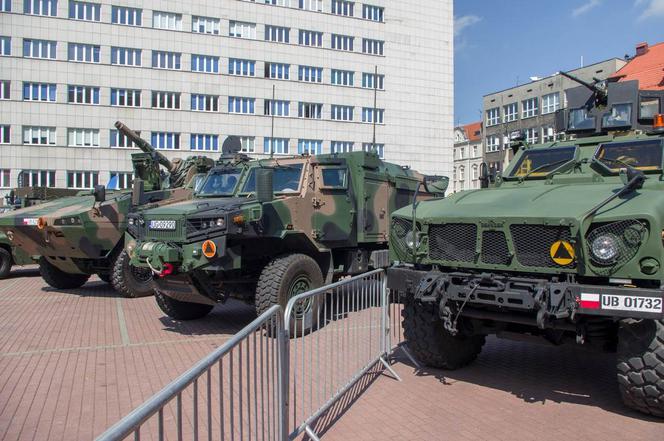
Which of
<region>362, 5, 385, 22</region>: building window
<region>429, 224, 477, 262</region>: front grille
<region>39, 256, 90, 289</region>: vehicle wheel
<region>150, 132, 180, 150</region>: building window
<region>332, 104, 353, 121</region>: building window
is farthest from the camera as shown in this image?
<region>362, 5, 385, 22</region>: building window

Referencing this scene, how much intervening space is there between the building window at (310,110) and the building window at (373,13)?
25.7 ft

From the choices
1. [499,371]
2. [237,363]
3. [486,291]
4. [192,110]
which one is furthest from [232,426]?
[192,110]

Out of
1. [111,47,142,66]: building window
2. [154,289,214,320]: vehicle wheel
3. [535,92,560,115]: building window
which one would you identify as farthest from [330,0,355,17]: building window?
[154,289,214,320]: vehicle wheel

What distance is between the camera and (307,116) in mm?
38312

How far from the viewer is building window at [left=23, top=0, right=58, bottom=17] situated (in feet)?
108

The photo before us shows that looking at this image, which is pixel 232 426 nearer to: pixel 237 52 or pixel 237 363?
pixel 237 363

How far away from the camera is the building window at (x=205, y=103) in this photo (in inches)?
1407

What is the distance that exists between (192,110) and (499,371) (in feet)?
108

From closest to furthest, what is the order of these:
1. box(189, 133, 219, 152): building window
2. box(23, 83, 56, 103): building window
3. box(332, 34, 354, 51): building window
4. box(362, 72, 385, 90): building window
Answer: box(23, 83, 56, 103): building window < box(189, 133, 219, 152): building window < box(332, 34, 354, 51): building window < box(362, 72, 385, 90): building window

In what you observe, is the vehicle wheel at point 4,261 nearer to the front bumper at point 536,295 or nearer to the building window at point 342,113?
the front bumper at point 536,295

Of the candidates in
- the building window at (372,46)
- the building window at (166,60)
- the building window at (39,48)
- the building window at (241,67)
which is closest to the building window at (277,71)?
the building window at (241,67)

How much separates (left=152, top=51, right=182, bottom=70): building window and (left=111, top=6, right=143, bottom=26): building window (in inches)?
85.0

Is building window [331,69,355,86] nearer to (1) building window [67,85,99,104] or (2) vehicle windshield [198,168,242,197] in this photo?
(1) building window [67,85,99,104]

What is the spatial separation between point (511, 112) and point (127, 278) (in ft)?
147
